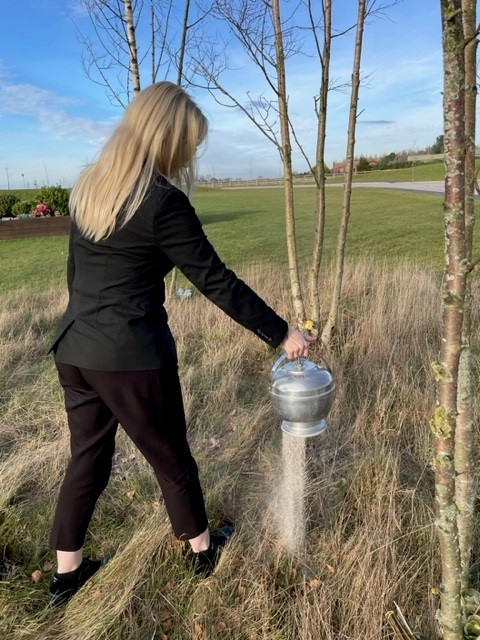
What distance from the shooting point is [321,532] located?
7.52 ft

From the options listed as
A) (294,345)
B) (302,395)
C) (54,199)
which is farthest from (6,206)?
(302,395)

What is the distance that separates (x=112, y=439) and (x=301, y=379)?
2.68 ft

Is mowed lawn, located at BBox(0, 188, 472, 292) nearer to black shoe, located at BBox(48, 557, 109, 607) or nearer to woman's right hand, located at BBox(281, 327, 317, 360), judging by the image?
woman's right hand, located at BBox(281, 327, 317, 360)

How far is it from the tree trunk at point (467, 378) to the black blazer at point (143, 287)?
0.62 meters

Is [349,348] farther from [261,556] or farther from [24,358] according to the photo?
[24,358]

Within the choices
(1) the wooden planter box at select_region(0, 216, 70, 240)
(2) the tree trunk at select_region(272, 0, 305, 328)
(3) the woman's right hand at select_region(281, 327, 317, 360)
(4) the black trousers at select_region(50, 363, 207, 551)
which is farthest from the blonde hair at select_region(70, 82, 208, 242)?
(1) the wooden planter box at select_region(0, 216, 70, 240)

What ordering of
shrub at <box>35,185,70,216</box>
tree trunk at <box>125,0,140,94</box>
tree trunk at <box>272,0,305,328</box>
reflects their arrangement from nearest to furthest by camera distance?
tree trunk at <box>272,0,305,328</box> → tree trunk at <box>125,0,140,94</box> → shrub at <box>35,185,70,216</box>

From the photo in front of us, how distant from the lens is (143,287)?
1908 millimetres

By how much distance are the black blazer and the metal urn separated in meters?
0.12

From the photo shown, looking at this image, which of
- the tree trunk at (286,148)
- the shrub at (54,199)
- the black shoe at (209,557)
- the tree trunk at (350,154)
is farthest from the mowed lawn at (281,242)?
the black shoe at (209,557)

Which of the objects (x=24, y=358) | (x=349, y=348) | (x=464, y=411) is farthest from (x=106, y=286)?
(x=24, y=358)

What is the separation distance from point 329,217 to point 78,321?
16.4 meters

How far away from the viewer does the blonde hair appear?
71.5 inches

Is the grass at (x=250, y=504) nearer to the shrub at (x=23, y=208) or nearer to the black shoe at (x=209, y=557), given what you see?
the black shoe at (x=209, y=557)
